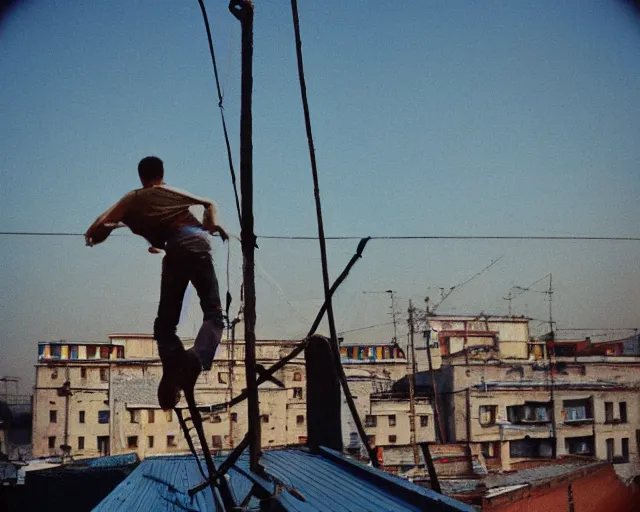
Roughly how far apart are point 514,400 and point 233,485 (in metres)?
22.0

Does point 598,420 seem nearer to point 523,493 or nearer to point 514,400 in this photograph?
point 514,400

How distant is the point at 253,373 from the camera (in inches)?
152

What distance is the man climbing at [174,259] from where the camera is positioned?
4.52m

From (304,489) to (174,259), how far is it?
1.68 m

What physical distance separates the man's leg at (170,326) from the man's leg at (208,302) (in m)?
0.09

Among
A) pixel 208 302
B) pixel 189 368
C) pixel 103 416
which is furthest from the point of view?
pixel 103 416

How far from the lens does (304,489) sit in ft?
13.9

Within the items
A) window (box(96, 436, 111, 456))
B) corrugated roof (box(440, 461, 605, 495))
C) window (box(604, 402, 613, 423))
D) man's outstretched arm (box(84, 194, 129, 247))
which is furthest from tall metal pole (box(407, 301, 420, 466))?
man's outstretched arm (box(84, 194, 129, 247))

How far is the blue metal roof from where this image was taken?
12.1ft

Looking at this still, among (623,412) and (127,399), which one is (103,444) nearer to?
(127,399)

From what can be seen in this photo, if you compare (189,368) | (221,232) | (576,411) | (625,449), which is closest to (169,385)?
(189,368)

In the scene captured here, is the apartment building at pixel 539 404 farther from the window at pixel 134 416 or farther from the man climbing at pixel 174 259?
the man climbing at pixel 174 259

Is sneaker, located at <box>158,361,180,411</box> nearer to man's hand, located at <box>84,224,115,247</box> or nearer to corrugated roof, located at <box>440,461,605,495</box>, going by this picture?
man's hand, located at <box>84,224,115,247</box>

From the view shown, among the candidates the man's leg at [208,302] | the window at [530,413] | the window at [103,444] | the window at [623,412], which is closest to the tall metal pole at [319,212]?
the man's leg at [208,302]
